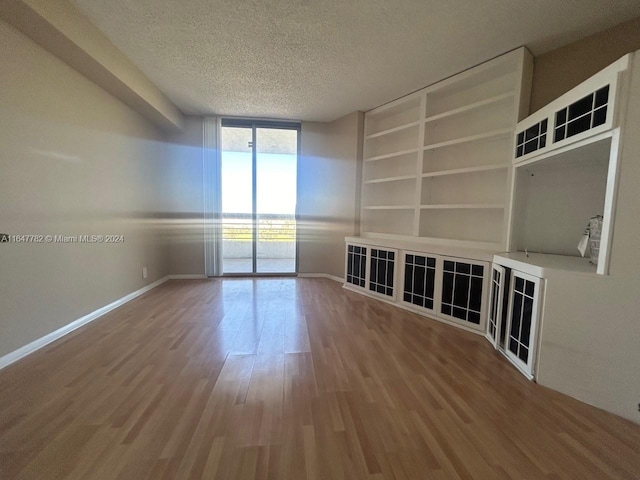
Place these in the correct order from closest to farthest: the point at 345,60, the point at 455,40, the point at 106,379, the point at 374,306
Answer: the point at 106,379 → the point at 455,40 → the point at 345,60 → the point at 374,306

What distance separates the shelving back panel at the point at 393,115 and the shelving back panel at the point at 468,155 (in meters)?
0.72

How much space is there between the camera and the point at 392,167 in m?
4.07

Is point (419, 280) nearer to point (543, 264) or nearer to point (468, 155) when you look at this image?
point (543, 264)

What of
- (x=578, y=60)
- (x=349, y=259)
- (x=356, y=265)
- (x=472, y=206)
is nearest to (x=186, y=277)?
(x=349, y=259)

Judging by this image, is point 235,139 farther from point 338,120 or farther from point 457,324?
point 457,324

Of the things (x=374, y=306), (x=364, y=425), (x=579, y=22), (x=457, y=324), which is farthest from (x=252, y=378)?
(x=579, y=22)

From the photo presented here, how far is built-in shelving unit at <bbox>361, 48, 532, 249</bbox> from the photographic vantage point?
109 inches

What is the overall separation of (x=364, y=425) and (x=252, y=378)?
2.75ft

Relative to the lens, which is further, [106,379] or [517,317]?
[517,317]

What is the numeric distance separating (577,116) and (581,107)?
0.06m

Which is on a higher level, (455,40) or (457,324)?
(455,40)

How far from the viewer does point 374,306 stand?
11.2ft

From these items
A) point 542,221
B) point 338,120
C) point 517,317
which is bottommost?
point 517,317

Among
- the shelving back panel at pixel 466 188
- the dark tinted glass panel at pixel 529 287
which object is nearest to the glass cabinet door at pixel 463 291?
the dark tinted glass panel at pixel 529 287
